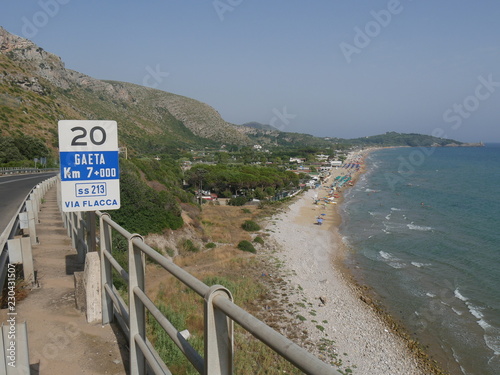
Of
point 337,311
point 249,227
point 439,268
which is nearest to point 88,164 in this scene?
point 337,311

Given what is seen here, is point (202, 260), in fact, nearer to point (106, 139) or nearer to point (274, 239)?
point (274, 239)

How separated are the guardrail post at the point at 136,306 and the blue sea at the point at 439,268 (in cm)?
1498

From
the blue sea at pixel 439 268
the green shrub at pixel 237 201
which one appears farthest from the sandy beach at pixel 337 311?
the green shrub at pixel 237 201

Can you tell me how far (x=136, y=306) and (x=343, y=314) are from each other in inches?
666

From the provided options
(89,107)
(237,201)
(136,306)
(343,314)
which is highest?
(89,107)

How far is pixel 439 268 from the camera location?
25.7 meters

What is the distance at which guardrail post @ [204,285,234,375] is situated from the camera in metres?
1.68

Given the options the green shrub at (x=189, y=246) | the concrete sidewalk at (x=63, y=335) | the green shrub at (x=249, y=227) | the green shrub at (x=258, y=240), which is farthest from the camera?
the green shrub at (x=249, y=227)

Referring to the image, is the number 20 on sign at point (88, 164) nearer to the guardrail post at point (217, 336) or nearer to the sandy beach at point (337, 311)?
the guardrail post at point (217, 336)

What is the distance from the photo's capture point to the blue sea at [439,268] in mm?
16094

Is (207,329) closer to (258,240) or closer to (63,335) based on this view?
(63,335)

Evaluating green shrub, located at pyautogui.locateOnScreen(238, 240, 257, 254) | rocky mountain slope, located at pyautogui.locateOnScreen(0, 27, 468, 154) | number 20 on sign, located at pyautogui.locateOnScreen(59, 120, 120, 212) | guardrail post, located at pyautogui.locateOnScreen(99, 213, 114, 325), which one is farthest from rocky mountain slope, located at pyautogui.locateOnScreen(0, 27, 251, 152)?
guardrail post, located at pyautogui.locateOnScreen(99, 213, 114, 325)

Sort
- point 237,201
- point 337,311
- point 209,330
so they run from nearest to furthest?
point 209,330, point 337,311, point 237,201

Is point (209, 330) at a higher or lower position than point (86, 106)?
lower
